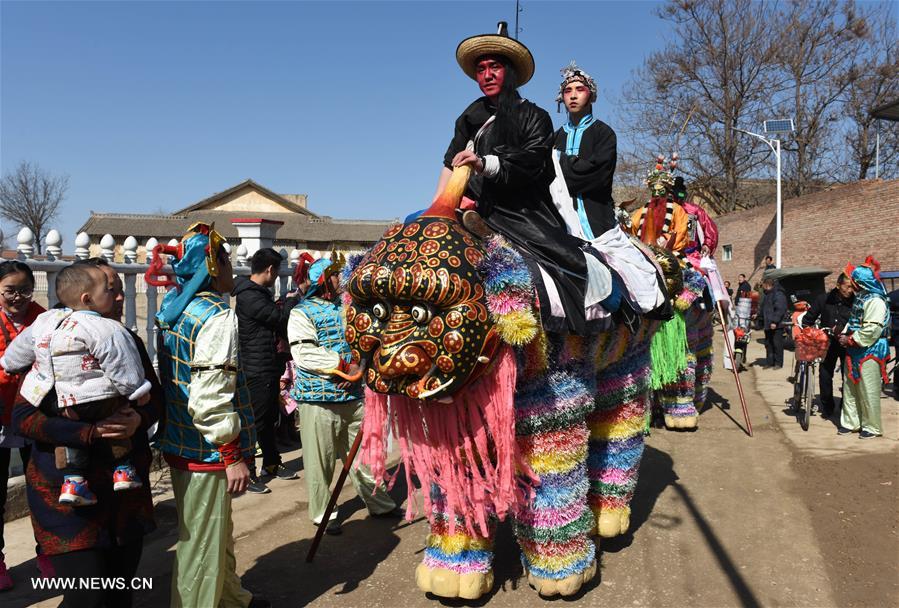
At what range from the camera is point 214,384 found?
2734mm

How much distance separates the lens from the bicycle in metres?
6.73

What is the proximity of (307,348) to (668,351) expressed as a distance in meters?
3.52

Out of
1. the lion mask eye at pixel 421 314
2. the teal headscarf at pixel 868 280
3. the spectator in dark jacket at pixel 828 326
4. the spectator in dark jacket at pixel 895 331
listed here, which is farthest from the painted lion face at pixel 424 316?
the spectator in dark jacket at pixel 895 331

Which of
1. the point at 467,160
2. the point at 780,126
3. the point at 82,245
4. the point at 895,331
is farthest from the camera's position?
the point at 780,126

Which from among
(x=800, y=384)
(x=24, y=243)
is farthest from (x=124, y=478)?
(x=800, y=384)

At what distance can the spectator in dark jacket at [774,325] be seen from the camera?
36.6ft

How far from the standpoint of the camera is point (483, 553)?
3168 mm

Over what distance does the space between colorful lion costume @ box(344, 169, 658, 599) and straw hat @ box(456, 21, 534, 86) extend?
79 cm

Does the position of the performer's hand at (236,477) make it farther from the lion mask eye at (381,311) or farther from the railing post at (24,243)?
the railing post at (24,243)

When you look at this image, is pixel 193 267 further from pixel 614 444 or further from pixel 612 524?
pixel 612 524

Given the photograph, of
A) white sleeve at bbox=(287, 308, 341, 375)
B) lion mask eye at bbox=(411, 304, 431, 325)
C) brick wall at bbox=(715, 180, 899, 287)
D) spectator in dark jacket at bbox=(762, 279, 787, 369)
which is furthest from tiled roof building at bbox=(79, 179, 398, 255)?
lion mask eye at bbox=(411, 304, 431, 325)

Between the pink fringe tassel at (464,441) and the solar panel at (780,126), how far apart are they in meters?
22.8

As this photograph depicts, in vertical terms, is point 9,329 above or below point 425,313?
below

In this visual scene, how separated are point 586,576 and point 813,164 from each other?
29050 mm
